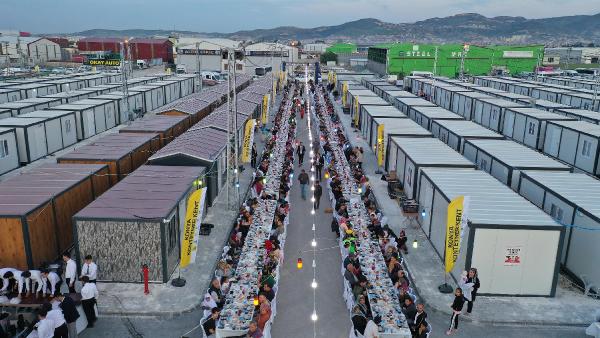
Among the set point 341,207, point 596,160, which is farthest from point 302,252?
point 596,160

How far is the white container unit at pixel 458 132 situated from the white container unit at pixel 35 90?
35290 mm

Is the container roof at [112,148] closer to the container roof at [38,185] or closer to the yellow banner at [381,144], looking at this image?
the container roof at [38,185]

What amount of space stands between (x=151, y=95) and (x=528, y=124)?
32.9 m

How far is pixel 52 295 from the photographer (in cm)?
1231

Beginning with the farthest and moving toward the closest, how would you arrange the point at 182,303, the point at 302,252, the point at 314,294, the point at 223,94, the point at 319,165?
the point at 223,94 → the point at 319,165 → the point at 302,252 → the point at 314,294 → the point at 182,303

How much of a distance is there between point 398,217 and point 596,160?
12.1 meters

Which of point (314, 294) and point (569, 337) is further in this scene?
point (314, 294)

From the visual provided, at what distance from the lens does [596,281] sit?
13547mm

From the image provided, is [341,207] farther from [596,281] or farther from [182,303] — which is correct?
[596,281]

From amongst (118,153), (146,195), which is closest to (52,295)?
(146,195)

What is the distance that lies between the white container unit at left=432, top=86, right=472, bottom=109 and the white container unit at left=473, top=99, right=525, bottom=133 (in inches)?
247

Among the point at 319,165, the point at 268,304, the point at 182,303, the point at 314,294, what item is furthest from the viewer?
the point at 319,165

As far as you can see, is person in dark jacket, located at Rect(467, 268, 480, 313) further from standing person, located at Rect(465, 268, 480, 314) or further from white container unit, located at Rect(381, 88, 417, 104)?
white container unit, located at Rect(381, 88, 417, 104)

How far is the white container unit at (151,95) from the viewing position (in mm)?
44562
